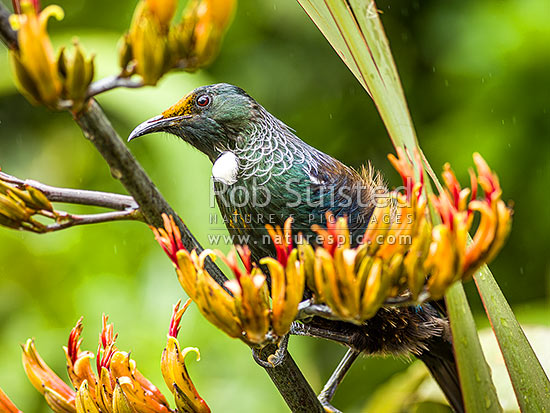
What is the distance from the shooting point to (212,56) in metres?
0.44

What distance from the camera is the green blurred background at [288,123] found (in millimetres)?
1586

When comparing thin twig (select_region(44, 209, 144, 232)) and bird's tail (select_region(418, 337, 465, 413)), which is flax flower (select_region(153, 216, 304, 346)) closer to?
thin twig (select_region(44, 209, 144, 232))

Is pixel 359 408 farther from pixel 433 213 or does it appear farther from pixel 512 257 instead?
pixel 433 213

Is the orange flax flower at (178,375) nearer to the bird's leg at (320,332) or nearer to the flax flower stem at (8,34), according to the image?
the bird's leg at (320,332)

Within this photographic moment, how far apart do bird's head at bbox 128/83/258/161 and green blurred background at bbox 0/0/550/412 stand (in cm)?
77

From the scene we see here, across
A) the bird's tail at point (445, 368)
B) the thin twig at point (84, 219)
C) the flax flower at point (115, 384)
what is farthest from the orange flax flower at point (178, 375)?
the bird's tail at point (445, 368)

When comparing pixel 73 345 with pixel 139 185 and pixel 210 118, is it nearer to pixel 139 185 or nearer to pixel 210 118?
pixel 139 185

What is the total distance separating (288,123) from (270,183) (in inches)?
40.0

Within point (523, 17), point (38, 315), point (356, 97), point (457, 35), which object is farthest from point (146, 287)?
point (523, 17)

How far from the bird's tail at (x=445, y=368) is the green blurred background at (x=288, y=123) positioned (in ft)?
2.03

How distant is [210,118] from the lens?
76 cm

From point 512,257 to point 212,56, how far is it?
1.54m

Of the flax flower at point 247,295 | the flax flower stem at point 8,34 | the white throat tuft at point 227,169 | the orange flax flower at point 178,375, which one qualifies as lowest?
the orange flax flower at point 178,375

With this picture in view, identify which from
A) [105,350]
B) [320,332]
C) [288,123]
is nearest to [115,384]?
[105,350]
